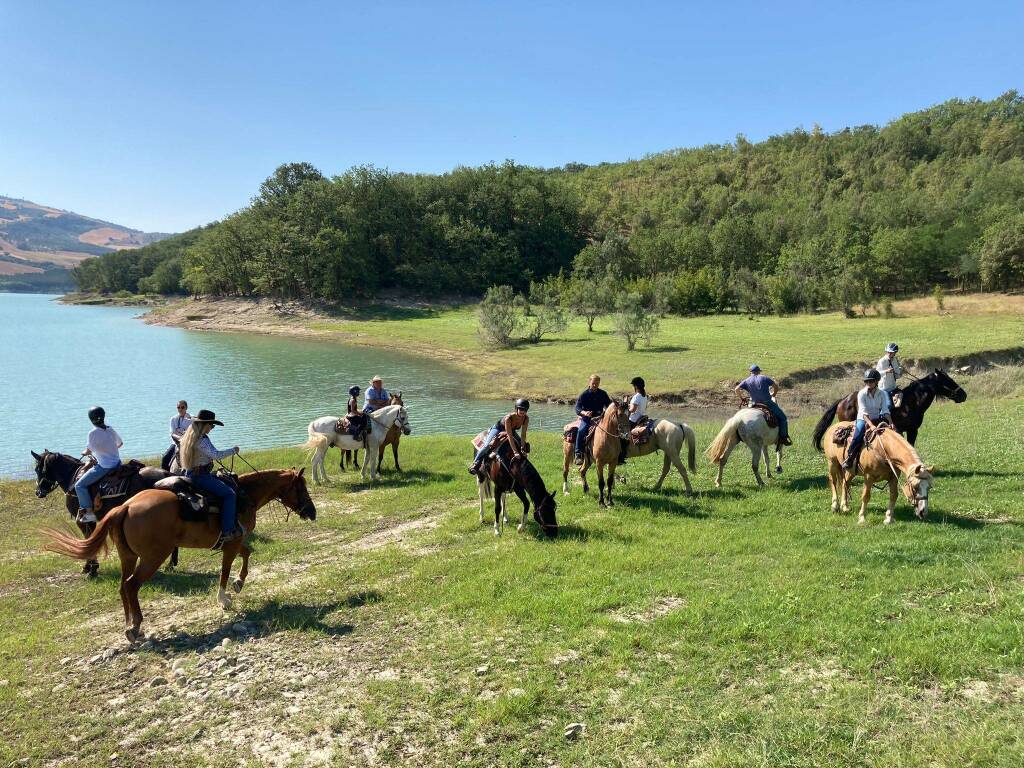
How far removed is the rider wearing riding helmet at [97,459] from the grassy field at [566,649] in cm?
140

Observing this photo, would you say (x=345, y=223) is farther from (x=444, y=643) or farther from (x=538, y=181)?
(x=444, y=643)

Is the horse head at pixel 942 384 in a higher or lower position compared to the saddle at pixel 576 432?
higher

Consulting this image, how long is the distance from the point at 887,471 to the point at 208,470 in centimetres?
1150

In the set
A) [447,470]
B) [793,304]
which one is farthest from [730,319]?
[447,470]

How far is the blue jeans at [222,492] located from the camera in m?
8.86

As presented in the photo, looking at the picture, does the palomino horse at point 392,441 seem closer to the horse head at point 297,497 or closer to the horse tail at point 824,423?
the horse head at point 297,497

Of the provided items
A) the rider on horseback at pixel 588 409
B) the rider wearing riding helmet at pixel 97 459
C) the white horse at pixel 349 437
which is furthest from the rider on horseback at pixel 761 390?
the rider wearing riding helmet at pixel 97 459

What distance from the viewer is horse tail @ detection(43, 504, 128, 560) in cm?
829

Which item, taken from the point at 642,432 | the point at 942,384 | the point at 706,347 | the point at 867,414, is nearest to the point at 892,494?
the point at 867,414

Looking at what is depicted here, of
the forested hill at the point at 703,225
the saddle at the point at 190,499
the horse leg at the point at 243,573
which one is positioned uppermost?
the forested hill at the point at 703,225

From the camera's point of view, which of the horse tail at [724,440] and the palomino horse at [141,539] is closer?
the palomino horse at [141,539]

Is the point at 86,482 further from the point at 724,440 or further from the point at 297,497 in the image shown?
the point at 724,440

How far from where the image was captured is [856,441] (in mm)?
10805

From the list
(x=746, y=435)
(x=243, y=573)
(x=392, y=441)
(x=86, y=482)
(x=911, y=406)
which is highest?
(x=911, y=406)
